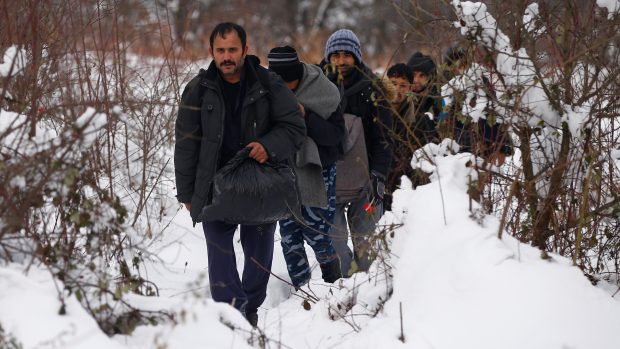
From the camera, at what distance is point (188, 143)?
171 inches

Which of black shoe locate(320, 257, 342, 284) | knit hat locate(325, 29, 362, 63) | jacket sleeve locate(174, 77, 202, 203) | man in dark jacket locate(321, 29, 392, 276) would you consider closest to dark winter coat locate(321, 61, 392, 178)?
man in dark jacket locate(321, 29, 392, 276)

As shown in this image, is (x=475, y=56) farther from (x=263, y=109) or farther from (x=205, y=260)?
(x=205, y=260)

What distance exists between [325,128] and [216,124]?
0.88 m

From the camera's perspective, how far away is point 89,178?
3734mm

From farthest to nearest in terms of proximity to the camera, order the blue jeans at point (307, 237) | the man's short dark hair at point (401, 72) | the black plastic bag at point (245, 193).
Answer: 1. the man's short dark hair at point (401, 72)
2. the blue jeans at point (307, 237)
3. the black plastic bag at point (245, 193)

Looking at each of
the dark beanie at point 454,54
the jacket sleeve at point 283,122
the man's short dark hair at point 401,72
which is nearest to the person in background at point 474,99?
the dark beanie at point 454,54

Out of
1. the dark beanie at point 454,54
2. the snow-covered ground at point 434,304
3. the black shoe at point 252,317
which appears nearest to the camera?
the snow-covered ground at point 434,304

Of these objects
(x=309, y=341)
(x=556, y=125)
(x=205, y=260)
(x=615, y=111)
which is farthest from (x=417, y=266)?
(x=205, y=260)

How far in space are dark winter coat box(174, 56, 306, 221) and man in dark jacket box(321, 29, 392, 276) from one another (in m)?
0.88

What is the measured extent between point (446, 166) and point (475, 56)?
1.80 feet

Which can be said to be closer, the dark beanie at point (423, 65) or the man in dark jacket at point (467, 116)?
the man in dark jacket at point (467, 116)

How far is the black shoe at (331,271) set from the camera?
5301 millimetres

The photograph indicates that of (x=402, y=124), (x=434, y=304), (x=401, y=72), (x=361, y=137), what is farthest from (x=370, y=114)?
(x=434, y=304)

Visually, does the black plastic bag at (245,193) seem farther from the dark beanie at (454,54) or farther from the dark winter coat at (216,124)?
the dark beanie at (454,54)
